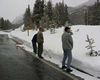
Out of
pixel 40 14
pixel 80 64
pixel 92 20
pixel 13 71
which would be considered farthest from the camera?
pixel 40 14

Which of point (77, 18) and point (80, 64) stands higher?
point (77, 18)

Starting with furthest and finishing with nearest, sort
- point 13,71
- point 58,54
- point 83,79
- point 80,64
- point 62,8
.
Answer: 1. point 62,8
2. point 58,54
3. point 80,64
4. point 13,71
5. point 83,79

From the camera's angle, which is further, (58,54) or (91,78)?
(58,54)

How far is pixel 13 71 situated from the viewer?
21.4 feet

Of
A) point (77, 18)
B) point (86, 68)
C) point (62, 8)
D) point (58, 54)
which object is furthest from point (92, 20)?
point (62, 8)

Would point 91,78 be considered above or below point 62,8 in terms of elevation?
below

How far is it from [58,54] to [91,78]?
3757 mm

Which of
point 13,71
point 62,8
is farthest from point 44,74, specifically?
point 62,8

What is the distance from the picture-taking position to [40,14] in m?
45.4

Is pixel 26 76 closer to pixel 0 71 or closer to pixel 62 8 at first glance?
pixel 0 71

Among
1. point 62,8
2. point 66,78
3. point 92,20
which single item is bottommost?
point 66,78

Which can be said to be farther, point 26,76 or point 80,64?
point 80,64

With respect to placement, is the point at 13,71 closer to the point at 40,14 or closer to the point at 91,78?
the point at 91,78

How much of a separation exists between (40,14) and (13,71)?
39941 millimetres
